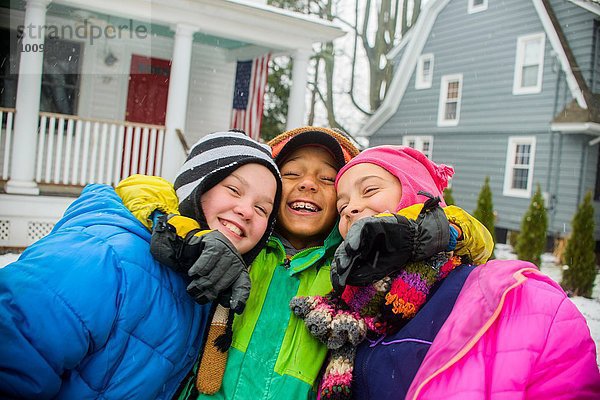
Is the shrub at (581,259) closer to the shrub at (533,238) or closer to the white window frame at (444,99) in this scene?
the shrub at (533,238)

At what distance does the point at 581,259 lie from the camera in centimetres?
933

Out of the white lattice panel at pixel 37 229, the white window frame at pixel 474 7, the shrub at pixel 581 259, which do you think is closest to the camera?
the white lattice panel at pixel 37 229

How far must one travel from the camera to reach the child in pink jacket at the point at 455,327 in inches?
53.7

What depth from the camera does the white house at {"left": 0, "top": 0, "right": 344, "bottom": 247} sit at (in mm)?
7852

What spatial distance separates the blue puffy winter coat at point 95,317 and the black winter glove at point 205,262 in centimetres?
10

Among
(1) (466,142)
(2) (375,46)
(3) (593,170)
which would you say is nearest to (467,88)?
(1) (466,142)

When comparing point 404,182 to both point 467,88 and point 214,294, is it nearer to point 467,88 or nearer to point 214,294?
point 214,294

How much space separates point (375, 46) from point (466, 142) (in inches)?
347

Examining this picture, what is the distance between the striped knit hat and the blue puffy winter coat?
223 millimetres

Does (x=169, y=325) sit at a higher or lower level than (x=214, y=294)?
lower

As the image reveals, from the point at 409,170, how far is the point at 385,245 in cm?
50

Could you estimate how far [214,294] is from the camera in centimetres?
161

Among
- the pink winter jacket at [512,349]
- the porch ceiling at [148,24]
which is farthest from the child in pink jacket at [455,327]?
the porch ceiling at [148,24]

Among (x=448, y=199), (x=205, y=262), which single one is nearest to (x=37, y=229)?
(x=205, y=262)
